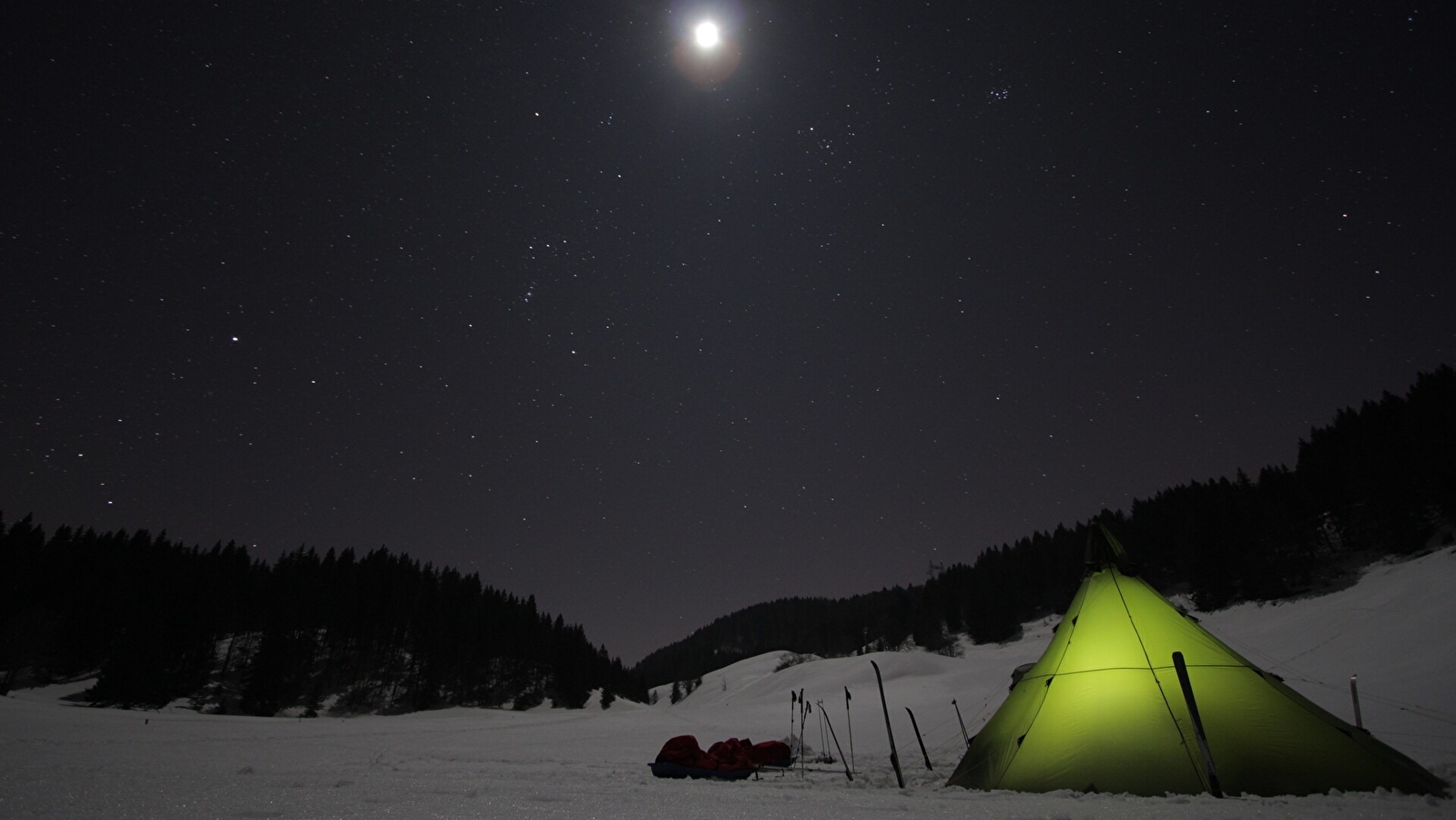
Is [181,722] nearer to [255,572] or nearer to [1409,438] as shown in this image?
[255,572]

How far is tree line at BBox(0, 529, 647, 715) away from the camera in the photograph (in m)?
45.5

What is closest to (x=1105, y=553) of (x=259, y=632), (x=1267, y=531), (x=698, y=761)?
(x=698, y=761)

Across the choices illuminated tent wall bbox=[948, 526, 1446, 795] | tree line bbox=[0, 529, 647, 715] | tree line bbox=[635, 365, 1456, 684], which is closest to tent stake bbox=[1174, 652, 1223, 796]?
illuminated tent wall bbox=[948, 526, 1446, 795]

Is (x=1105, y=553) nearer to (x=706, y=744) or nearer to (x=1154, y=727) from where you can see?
(x=1154, y=727)

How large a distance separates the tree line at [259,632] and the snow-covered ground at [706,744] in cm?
608

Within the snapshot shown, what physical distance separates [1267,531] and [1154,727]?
2404 inches

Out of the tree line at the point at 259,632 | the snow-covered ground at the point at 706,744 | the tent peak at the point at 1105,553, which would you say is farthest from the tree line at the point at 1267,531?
the tree line at the point at 259,632

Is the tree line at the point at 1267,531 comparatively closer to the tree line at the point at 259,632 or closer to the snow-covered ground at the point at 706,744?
the snow-covered ground at the point at 706,744

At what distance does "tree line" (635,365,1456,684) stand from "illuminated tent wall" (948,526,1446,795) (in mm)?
14697

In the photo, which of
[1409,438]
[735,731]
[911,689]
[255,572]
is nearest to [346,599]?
[255,572]

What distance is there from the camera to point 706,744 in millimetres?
28578

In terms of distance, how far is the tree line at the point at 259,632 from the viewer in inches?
1790

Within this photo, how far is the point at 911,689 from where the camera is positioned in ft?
144

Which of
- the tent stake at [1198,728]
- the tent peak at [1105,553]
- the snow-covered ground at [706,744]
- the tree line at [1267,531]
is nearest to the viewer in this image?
the snow-covered ground at [706,744]
